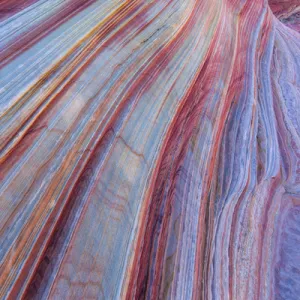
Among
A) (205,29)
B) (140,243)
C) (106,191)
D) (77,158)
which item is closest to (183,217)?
(140,243)

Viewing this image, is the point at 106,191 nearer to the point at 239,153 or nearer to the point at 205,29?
the point at 239,153

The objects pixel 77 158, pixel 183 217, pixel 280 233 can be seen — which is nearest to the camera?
pixel 77 158

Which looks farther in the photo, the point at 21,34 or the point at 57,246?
the point at 21,34

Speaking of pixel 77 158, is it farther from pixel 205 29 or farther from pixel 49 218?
pixel 205 29

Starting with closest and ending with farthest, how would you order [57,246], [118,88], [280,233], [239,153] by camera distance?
1. [57,246]
2. [118,88]
3. [280,233]
4. [239,153]

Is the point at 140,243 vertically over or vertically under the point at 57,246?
over

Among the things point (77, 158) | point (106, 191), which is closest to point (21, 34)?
point (77, 158)

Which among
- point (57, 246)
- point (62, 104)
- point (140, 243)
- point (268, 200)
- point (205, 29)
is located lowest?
point (57, 246)
